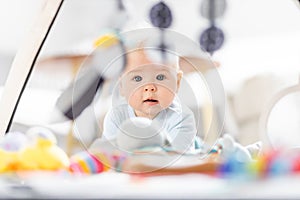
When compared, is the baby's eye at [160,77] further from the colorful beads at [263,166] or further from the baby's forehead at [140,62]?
the colorful beads at [263,166]

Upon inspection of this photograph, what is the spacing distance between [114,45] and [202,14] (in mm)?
312

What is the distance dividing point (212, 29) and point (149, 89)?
361mm

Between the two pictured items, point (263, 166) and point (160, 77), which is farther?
point (160, 77)

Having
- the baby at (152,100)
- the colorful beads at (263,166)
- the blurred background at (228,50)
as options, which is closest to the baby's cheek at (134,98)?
the baby at (152,100)

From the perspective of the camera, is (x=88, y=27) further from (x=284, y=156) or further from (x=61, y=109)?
(x=284, y=156)

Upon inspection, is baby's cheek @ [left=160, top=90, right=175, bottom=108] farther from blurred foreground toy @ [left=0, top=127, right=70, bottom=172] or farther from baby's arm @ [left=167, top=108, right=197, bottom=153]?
blurred foreground toy @ [left=0, top=127, right=70, bottom=172]

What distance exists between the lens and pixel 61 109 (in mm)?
980

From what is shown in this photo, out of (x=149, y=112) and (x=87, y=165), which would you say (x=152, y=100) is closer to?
(x=149, y=112)

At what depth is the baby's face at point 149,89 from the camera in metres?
0.76

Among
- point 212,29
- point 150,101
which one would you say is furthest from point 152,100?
point 212,29

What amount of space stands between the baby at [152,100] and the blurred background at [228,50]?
138 mm

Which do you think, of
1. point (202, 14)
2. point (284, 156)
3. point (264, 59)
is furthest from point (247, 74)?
point (284, 156)

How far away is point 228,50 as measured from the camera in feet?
4.07

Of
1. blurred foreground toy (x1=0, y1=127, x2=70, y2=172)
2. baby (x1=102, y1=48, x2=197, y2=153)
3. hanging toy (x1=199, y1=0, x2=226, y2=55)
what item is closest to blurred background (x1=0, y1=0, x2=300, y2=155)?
hanging toy (x1=199, y1=0, x2=226, y2=55)
